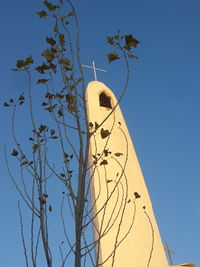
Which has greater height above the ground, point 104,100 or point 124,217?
point 104,100

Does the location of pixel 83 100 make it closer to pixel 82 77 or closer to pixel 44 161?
pixel 82 77

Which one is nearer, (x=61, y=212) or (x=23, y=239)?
(x=23, y=239)

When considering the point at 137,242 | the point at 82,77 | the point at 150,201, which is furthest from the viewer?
the point at 150,201

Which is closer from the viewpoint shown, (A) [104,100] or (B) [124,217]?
(B) [124,217]

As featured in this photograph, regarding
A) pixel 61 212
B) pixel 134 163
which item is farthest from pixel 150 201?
pixel 61 212

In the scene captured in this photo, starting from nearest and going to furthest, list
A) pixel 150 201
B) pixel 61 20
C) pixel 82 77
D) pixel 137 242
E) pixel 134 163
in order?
pixel 82 77 → pixel 61 20 → pixel 137 242 → pixel 150 201 → pixel 134 163

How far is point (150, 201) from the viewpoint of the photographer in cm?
870

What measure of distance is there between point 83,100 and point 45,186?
0.68 metres

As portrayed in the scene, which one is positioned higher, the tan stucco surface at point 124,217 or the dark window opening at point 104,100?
the dark window opening at point 104,100

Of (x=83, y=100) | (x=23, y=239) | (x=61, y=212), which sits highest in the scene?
(x=83, y=100)

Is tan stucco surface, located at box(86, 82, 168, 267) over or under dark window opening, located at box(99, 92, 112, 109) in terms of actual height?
under

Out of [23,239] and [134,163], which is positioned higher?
[134,163]

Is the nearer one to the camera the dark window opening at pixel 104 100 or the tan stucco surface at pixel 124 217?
the tan stucco surface at pixel 124 217

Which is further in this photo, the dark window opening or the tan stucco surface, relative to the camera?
the dark window opening
